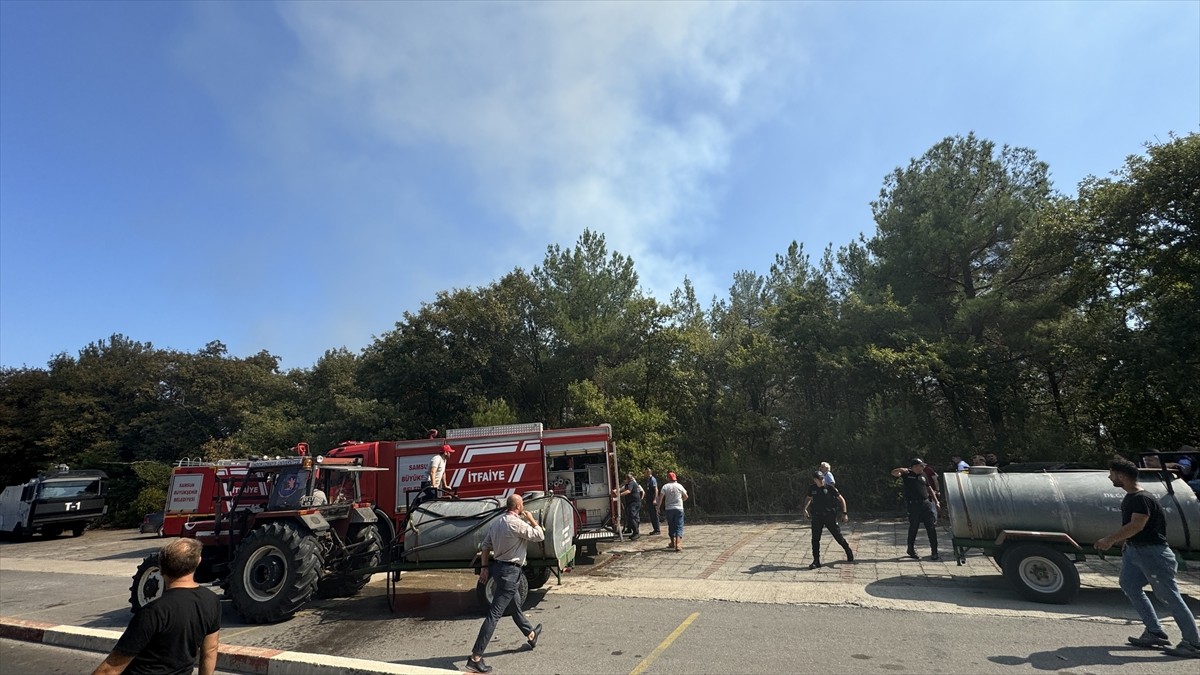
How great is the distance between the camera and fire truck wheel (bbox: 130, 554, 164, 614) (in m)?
8.48

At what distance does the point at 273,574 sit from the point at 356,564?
→ 58.9 inches

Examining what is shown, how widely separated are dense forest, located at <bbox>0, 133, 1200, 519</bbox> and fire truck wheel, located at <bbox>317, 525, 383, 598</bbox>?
12.1 meters

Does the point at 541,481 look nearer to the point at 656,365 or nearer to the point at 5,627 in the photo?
the point at 5,627

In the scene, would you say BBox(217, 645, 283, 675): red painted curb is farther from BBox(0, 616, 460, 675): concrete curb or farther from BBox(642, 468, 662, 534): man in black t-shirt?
BBox(642, 468, 662, 534): man in black t-shirt

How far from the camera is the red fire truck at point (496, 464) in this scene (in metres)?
14.5

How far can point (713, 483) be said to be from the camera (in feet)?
68.4

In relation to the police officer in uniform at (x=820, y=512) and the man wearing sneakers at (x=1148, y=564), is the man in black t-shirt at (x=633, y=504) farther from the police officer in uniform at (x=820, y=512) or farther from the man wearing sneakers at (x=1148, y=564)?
the man wearing sneakers at (x=1148, y=564)

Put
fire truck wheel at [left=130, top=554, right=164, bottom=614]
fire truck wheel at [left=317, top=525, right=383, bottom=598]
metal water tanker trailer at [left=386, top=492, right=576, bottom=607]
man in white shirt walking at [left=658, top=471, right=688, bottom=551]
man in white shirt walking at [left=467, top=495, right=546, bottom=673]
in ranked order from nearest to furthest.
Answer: man in white shirt walking at [left=467, top=495, right=546, bottom=673] < metal water tanker trailer at [left=386, top=492, right=576, bottom=607] < fire truck wheel at [left=130, top=554, right=164, bottom=614] < fire truck wheel at [left=317, top=525, right=383, bottom=598] < man in white shirt walking at [left=658, top=471, right=688, bottom=551]

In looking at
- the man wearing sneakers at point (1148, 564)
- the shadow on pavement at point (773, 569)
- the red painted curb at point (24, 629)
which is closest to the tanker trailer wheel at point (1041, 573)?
the man wearing sneakers at point (1148, 564)

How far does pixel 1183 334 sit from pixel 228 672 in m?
21.4

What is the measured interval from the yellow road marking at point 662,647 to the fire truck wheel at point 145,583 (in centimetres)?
753

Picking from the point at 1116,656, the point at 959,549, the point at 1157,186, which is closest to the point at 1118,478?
the point at 1116,656

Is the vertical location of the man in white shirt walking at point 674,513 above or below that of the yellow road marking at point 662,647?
above

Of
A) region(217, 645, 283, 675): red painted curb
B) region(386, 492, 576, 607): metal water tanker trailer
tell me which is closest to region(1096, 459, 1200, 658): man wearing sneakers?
region(386, 492, 576, 607): metal water tanker trailer
